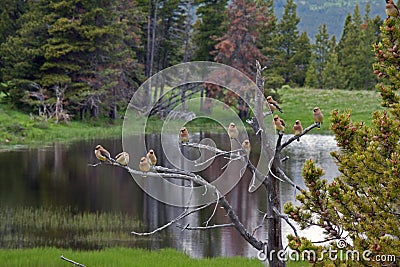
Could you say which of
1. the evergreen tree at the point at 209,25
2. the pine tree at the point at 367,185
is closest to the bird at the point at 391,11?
the pine tree at the point at 367,185

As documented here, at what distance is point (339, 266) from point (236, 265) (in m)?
4.23

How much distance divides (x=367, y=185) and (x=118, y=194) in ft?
32.3

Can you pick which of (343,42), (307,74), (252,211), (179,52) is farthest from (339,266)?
(343,42)

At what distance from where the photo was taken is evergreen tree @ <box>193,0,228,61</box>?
31125mm

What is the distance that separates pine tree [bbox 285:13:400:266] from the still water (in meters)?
3.32

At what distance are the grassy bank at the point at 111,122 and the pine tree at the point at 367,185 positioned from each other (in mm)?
9558

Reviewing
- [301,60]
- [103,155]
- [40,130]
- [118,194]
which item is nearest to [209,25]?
[40,130]

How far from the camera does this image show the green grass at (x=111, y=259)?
25.4 feet

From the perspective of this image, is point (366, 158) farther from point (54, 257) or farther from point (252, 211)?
point (252, 211)

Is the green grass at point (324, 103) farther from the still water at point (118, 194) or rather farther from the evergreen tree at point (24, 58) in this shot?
the evergreen tree at point (24, 58)

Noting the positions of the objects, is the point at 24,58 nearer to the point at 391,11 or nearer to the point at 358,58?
the point at 391,11

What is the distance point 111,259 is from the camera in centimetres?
793

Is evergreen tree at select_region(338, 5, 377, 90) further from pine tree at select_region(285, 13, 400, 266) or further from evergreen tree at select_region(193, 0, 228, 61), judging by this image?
pine tree at select_region(285, 13, 400, 266)

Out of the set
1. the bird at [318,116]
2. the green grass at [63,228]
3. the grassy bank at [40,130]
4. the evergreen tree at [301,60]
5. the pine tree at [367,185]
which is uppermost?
the evergreen tree at [301,60]
